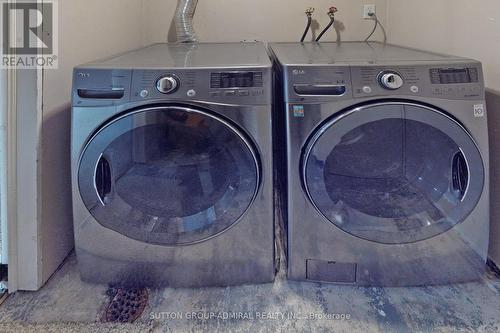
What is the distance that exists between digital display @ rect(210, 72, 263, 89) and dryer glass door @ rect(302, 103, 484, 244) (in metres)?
0.25

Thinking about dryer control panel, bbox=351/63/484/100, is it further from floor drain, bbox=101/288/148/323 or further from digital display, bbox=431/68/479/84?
floor drain, bbox=101/288/148/323

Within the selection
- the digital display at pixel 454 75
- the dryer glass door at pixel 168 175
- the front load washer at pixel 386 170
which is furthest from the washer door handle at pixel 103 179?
the digital display at pixel 454 75

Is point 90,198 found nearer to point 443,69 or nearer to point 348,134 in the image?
point 348,134

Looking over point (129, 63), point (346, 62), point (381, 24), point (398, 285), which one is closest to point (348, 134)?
point (346, 62)

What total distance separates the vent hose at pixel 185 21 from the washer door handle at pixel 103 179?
120 centimetres

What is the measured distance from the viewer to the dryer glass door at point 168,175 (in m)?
1.08

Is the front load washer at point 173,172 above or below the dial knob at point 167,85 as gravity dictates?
below

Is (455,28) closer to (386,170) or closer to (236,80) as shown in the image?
(386,170)

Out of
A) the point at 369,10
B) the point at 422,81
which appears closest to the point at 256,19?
the point at 369,10
